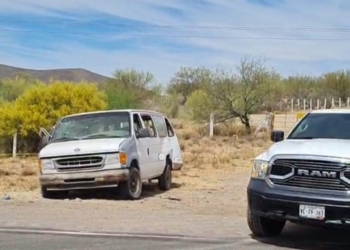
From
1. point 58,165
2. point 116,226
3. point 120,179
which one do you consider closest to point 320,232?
point 116,226

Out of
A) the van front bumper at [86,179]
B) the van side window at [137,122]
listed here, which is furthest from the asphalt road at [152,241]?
the van side window at [137,122]

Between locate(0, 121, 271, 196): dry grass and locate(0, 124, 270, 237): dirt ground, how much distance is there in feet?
0.12

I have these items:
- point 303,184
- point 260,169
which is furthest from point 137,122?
point 303,184

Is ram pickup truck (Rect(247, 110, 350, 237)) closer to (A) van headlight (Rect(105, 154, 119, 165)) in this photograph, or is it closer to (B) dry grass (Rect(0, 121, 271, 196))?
(A) van headlight (Rect(105, 154, 119, 165))

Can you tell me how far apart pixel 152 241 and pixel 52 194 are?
627cm

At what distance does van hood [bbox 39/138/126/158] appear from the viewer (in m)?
14.2

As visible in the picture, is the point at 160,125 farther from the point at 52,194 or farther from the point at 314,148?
the point at 314,148

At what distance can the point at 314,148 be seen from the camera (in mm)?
9016

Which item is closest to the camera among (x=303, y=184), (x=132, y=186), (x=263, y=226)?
(x=303, y=184)

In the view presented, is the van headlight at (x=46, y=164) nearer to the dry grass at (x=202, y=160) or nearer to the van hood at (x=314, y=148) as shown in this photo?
the dry grass at (x=202, y=160)

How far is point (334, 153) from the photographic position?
868 centimetres

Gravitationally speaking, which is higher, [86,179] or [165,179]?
[86,179]

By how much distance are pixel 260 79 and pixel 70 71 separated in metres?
75.9

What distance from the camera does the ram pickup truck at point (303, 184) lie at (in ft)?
27.8
